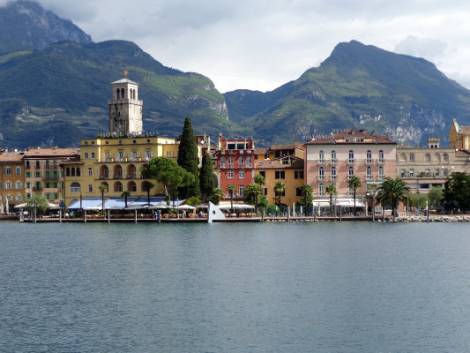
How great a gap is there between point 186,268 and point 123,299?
1571 cm

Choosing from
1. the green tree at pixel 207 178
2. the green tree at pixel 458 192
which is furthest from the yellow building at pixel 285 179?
the green tree at pixel 458 192

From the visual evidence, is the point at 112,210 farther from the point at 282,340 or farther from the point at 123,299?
the point at 282,340

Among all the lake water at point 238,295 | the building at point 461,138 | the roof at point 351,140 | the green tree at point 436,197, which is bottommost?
the lake water at point 238,295

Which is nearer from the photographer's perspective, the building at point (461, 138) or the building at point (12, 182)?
the building at point (12, 182)

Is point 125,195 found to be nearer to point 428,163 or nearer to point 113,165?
point 113,165

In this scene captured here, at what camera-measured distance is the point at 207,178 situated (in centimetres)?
13900

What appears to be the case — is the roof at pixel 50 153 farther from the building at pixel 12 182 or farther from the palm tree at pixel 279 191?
the palm tree at pixel 279 191

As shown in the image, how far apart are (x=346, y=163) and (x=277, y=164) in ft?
36.8

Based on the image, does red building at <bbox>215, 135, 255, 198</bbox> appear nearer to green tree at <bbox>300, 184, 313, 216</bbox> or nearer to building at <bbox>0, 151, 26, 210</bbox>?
green tree at <bbox>300, 184, 313, 216</bbox>

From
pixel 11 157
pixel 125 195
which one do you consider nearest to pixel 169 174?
pixel 125 195

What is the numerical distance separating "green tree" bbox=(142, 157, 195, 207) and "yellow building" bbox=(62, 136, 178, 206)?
1021 centimetres

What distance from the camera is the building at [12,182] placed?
158 meters

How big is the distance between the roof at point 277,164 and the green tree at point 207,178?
10.8 metres

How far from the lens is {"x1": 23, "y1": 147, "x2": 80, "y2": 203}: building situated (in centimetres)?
15512
